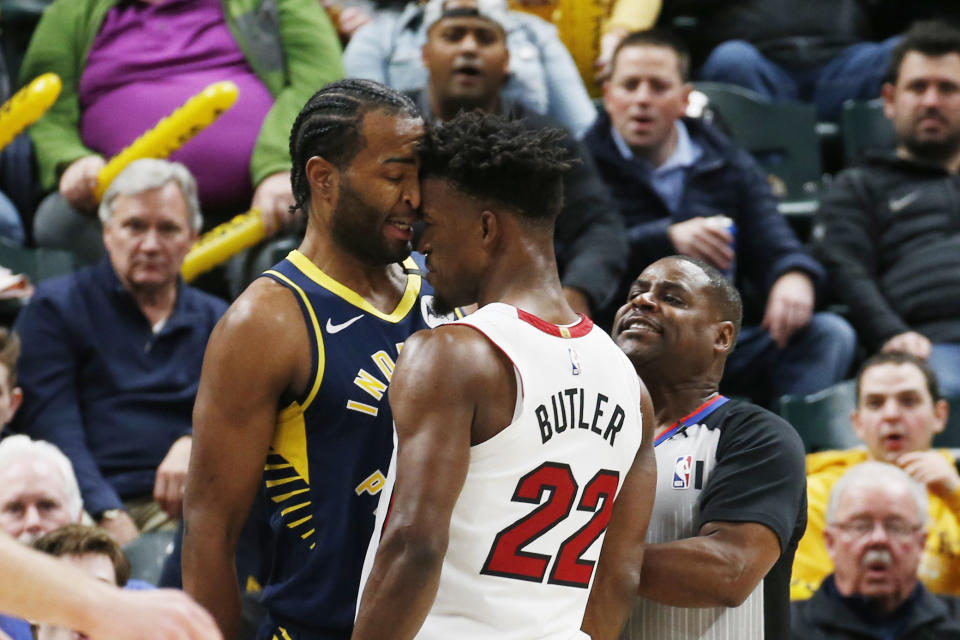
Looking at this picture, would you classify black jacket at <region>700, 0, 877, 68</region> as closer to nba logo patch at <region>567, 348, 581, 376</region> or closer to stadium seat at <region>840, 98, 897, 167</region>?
stadium seat at <region>840, 98, 897, 167</region>

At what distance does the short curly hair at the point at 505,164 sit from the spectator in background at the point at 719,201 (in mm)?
3190

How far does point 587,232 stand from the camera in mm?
5574

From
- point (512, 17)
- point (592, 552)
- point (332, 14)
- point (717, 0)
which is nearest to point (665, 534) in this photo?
point (592, 552)

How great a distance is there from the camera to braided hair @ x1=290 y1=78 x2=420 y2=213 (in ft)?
9.30

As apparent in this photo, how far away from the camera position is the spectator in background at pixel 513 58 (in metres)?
6.11

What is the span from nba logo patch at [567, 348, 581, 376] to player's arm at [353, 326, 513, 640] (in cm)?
16

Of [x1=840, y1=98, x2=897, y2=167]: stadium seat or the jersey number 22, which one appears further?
[x1=840, y1=98, x2=897, y2=167]: stadium seat

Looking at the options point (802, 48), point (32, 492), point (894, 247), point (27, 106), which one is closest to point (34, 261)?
point (27, 106)

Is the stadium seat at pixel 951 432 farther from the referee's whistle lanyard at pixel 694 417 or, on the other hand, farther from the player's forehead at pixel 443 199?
the player's forehead at pixel 443 199

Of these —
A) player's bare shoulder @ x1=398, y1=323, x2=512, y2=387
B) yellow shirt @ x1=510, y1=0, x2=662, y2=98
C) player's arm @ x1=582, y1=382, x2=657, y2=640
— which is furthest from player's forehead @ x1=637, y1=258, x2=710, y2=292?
yellow shirt @ x1=510, y1=0, x2=662, y2=98

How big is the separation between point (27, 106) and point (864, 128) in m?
4.14

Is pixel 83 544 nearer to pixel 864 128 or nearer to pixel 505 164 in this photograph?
pixel 505 164

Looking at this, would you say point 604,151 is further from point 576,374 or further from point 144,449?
point 576,374

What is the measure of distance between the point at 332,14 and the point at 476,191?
4.36m
